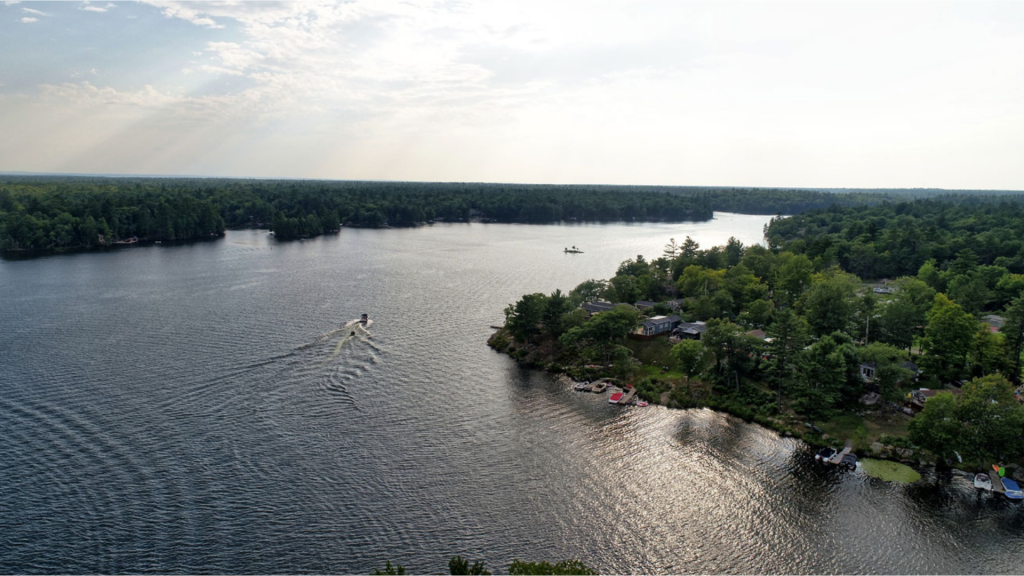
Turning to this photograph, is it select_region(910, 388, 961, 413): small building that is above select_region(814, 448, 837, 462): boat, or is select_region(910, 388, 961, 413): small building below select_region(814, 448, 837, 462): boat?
above

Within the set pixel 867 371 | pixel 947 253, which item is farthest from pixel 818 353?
pixel 947 253

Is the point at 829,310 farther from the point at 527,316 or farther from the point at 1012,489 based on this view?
the point at 527,316

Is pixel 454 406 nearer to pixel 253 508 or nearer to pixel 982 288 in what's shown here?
pixel 253 508

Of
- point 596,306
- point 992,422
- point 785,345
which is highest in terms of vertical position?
point 596,306

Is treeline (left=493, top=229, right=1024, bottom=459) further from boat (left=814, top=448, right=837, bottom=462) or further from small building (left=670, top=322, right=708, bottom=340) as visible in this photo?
boat (left=814, top=448, right=837, bottom=462)

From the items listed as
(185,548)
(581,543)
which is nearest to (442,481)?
(581,543)

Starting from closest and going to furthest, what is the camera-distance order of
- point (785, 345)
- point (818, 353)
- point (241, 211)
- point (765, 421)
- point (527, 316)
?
point (765, 421) < point (818, 353) < point (785, 345) < point (527, 316) < point (241, 211)

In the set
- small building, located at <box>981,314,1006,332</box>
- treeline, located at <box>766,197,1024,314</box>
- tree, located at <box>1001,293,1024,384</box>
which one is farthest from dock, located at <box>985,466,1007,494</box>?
small building, located at <box>981,314,1006,332</box>
